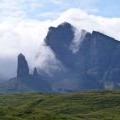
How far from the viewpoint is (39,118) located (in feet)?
642

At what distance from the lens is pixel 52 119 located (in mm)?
199875

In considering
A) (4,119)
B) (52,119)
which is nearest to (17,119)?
(4,119)

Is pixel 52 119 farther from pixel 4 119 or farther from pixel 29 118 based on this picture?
pixel 4 119

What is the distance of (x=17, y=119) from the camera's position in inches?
7308

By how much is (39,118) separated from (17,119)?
13.3m

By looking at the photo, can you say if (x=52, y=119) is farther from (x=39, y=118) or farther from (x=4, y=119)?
(x=4, y=119)

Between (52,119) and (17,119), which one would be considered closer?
(17,119)

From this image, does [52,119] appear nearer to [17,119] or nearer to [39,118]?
[39,118]

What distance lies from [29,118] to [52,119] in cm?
1083

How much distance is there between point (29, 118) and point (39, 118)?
14.2 ft

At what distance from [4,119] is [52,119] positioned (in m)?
24.4

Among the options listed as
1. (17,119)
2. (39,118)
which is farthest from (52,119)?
(17,119)

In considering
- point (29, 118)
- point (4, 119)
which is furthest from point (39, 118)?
point (4, 119)

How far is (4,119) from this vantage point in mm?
185375
